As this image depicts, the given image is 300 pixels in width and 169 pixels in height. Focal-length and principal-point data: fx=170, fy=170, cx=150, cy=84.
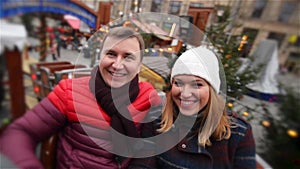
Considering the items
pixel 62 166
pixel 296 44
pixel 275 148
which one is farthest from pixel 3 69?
pixel 275 148

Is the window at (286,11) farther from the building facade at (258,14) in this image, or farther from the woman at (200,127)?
the woman at (200,127)

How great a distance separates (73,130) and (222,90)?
553mm

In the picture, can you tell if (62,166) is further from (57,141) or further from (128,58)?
(128,58)

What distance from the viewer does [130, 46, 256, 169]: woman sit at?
0.47 m

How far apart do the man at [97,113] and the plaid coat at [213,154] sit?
0.41 feet

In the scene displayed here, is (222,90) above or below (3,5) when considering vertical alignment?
below

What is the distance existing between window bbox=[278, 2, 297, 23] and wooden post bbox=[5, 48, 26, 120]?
1.96 feet

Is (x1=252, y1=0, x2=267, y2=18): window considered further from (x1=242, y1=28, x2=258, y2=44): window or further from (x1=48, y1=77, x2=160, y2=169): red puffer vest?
(x1=48, y1=77, x2=160, y2=169): red puffer vest

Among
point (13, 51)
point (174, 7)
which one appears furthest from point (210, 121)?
point (13, 51)

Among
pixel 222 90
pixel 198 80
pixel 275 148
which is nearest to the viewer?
pixel 198 80

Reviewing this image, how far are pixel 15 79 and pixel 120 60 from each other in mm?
243

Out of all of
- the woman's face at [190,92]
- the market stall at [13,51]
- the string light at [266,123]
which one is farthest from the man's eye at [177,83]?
the string light at [266,123]

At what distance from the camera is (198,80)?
0.46 m

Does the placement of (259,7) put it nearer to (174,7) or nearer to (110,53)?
(174,7)
